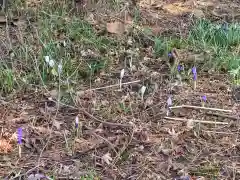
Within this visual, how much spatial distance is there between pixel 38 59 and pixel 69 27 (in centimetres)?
60

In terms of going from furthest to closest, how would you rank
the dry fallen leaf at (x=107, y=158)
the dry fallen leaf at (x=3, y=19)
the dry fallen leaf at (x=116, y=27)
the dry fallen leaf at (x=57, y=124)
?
the dry fallen leaf at (x=3, y=19), the dry fallen leaf at (x=116, y=27), the dry fallen leaf at (x=57, y=124), the dry fallen leaf at (x=107, y=158)

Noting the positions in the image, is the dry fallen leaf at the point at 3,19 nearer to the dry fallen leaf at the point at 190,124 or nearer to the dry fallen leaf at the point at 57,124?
the dry fallen leaf at the point at 57,124

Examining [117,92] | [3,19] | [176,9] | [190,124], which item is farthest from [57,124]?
[176,9]

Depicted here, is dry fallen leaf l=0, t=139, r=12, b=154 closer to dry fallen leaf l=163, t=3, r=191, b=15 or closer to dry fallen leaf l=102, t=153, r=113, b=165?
dry fallen leaf l=102, t=153, r=113, b=165

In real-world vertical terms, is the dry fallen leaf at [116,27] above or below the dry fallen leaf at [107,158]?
above

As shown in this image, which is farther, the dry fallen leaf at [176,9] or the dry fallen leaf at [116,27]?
the dry fallen leaf at [176,9]

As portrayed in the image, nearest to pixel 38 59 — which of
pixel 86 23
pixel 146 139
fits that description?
pixel 86 23

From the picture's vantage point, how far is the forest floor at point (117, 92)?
2.83 meters

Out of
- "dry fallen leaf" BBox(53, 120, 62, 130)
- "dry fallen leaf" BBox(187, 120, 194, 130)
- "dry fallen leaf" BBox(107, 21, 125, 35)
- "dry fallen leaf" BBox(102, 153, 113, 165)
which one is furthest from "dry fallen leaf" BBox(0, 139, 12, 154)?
"dry fallen leaf" BBox(107, 21, 125, 35)

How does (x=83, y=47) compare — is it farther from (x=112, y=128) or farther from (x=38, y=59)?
(x=112, y=128)

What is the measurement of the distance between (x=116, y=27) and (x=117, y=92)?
1033 millimetres

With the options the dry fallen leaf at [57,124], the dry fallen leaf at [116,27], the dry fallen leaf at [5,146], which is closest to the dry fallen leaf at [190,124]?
the dry fallen leaf at [57,124]

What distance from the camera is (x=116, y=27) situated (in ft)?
14.3

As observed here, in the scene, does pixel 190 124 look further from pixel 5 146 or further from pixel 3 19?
pixel 3 19
